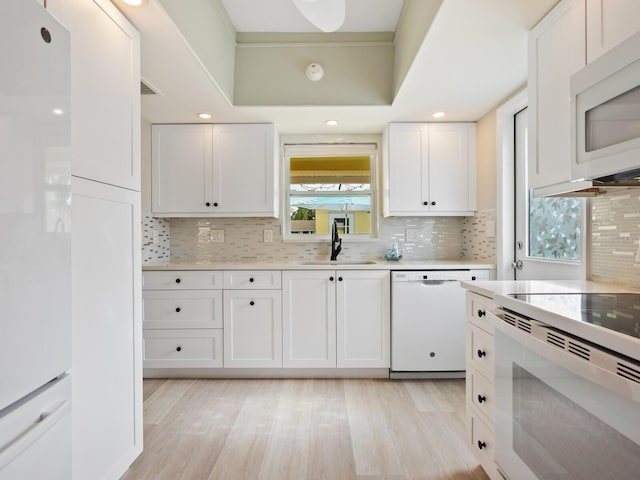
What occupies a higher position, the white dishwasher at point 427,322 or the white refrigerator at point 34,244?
the white refrigerator at point 34,244

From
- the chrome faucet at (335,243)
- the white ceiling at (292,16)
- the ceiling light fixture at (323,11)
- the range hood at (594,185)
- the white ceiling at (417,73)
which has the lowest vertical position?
the chrome faucet at (335,243)

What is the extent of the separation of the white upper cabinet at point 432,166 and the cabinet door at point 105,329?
204cm

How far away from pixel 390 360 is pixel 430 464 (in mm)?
1046

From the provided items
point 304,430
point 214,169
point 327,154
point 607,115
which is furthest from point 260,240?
point 607,115

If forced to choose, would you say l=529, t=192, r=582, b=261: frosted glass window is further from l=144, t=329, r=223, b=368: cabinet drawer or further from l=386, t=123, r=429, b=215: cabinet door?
l=144, t=329, r=223, b=368: cabinet drawer

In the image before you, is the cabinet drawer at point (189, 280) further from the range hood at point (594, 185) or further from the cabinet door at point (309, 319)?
the range hood at point (594, 185)

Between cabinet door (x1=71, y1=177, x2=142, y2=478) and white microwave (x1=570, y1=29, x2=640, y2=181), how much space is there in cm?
177

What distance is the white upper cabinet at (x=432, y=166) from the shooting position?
3.01 metres

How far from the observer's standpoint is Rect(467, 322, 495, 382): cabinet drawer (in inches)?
61.3

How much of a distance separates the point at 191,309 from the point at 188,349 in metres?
0.31

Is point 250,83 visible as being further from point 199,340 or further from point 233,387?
point 233,387

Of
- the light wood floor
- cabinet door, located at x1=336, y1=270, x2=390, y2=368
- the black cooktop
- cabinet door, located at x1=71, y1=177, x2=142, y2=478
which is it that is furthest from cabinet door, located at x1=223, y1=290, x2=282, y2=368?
the black cooktop

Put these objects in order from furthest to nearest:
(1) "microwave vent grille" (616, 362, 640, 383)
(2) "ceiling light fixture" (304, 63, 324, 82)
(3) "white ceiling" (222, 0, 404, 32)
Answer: (2) "ceiling light fixture" (304, 63, 324, 82)
(3) "white ceiling" (222, 0, 404, 32)
(1) "microwave vent grille" (616, 362, 640, 383)

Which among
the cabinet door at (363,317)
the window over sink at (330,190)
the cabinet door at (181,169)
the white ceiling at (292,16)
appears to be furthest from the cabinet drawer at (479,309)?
the cabinet door at (181,169)
